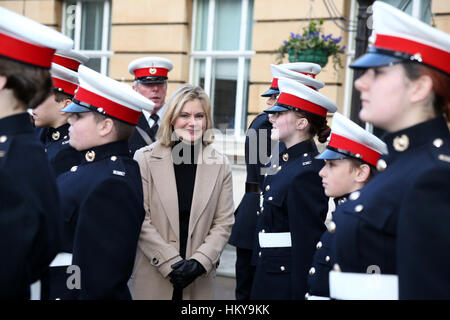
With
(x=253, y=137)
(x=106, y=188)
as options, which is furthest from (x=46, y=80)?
(x=253, y=137)

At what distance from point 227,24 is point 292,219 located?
245 inches

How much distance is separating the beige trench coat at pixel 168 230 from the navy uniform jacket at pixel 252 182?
875 millimetres

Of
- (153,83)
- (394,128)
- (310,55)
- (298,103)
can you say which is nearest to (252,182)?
(298,103)

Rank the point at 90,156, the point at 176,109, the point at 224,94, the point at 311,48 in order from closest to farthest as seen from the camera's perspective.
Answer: the point at 90,156, the point at 176,109, the point at 311,48, the point at 224,94

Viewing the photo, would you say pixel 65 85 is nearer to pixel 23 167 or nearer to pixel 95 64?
pixel 23 167

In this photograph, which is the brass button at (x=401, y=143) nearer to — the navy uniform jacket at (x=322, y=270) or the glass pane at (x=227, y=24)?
the navy uniform jacket at (x=322, y=270)

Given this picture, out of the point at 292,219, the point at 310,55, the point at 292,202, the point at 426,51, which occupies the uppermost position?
the point at 310,55

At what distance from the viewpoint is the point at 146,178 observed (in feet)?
12.9

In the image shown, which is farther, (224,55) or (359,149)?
(224,55)

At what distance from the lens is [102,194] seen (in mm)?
2816

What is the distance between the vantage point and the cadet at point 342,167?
10.3ft

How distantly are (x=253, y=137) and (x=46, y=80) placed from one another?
3.20 metres

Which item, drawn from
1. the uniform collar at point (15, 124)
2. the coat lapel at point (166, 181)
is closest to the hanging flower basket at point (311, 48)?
the coat lapel at point (166, 181)

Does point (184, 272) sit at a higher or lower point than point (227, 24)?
lower
